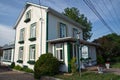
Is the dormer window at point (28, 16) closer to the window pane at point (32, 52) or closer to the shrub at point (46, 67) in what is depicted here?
the window pane at point (32, 52)

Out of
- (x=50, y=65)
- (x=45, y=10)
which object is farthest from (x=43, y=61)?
(x=45, y=10)

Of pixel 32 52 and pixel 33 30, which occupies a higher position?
pixel 33 30

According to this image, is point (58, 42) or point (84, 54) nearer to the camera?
point (84, 54)

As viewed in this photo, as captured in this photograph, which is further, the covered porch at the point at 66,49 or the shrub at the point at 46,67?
the covered porch at the point at 66,49

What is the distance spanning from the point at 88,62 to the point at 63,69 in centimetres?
611

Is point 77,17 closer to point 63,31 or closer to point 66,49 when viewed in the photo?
point 63,31

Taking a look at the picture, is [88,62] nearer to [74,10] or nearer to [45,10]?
[45,10]

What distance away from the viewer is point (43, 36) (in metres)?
16.8

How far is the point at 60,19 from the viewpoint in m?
19.2

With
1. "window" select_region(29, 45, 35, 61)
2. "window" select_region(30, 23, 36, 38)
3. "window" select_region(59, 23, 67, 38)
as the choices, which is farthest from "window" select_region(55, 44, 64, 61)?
"window" select_region(30, 23, 36, 38)

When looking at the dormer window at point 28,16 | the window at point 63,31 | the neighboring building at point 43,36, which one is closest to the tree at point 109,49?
the neighboring building at point 43,36

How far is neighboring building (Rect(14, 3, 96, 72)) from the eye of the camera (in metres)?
15.4

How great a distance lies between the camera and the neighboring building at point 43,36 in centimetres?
1541

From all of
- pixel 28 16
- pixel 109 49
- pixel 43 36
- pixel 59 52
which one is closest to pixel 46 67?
pixel 59 52
